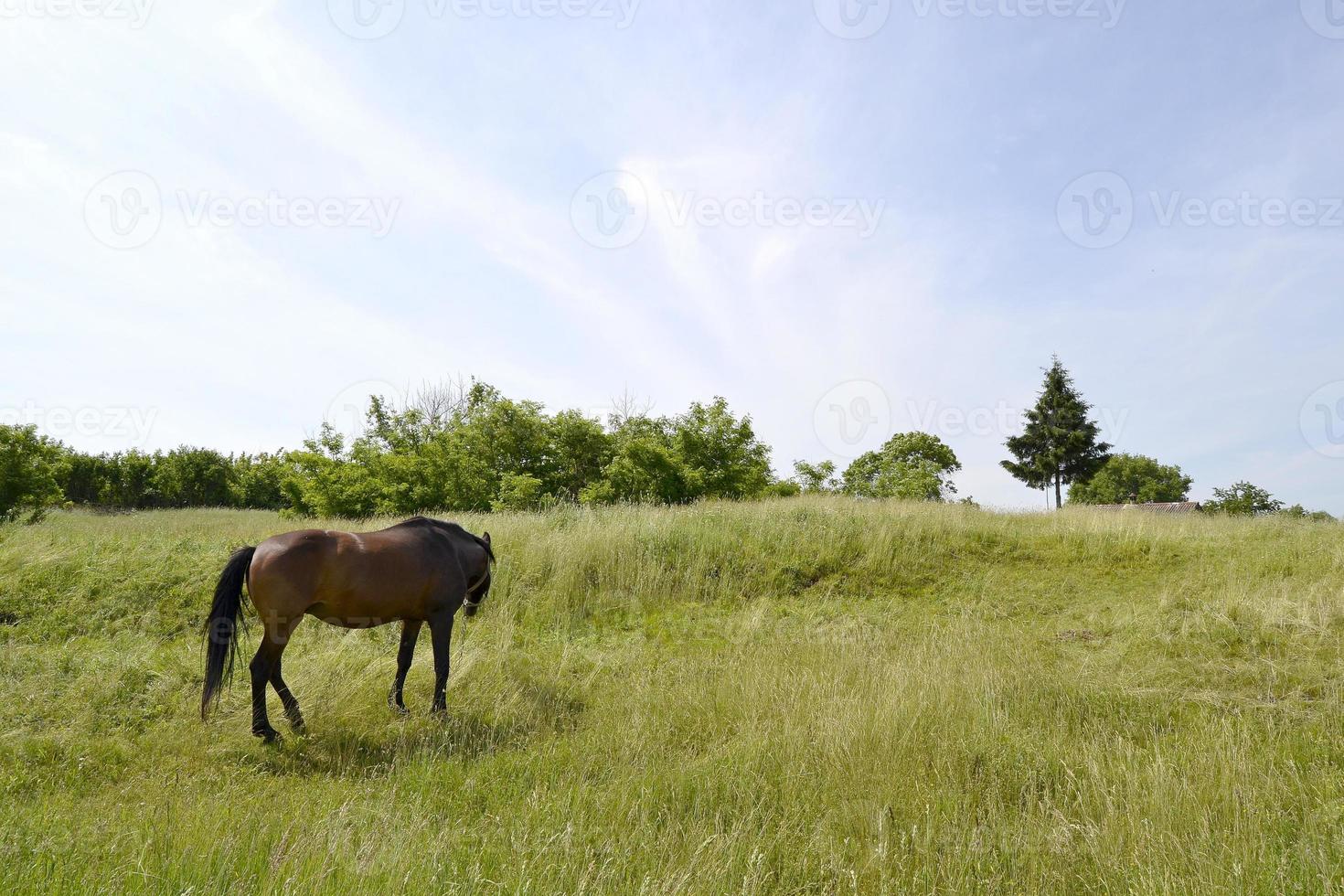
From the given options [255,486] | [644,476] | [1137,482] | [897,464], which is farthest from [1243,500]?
[255,486]

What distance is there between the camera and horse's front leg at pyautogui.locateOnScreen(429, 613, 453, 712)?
627 cm

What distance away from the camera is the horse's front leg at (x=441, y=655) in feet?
20.6

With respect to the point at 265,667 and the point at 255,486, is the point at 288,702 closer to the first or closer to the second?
the point at 265,667

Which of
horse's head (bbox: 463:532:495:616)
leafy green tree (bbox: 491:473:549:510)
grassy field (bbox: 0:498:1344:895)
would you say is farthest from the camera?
leafy green tree (bbox: 491:473:549:510)

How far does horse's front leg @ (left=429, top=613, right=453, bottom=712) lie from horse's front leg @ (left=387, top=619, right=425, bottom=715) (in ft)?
0.64

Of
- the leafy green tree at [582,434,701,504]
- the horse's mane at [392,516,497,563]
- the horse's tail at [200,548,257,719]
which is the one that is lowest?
the horse's tail at [200,548,257,719]

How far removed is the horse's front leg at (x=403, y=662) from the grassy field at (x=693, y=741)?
8.6 inches

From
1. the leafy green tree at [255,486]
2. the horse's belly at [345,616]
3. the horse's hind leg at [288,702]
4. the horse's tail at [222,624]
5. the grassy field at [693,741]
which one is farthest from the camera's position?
the leafy green tree at [255,486]

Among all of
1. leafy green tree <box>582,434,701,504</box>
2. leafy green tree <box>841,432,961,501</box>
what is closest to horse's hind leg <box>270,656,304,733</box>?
leafy green tree <box>582,434,701,504</box>

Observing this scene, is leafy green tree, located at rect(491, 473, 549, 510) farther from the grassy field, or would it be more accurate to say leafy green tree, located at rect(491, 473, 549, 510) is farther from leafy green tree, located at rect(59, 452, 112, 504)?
leafy green tree, located at rect(59, 452, 112, 504)

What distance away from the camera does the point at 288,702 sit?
5.85m

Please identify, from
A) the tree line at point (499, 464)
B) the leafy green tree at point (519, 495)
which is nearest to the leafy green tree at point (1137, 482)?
the tree line at point (499, 464)

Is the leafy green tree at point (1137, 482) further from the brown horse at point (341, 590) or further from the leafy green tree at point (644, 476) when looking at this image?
the brown horse at point (341, 590)

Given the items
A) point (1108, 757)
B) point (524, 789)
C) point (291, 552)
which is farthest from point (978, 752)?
point (291, 552)
